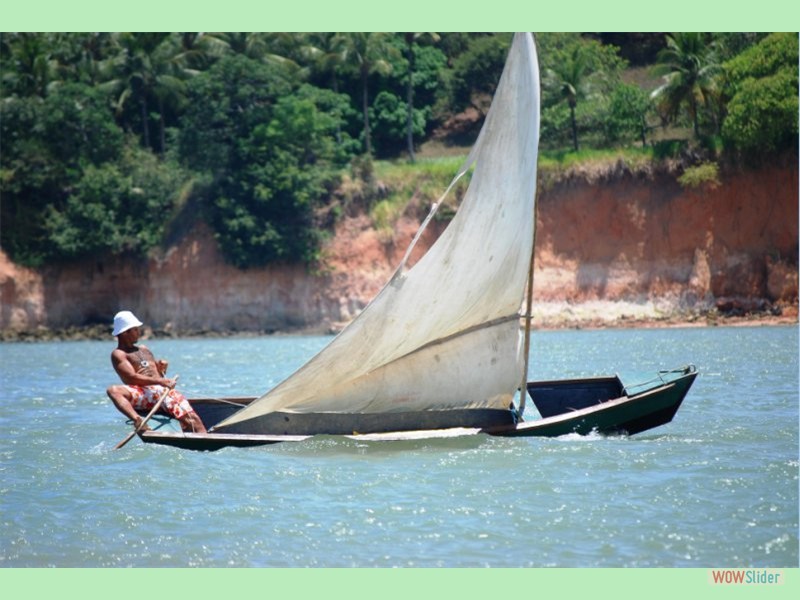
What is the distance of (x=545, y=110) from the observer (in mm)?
55531

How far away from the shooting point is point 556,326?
5288 cm

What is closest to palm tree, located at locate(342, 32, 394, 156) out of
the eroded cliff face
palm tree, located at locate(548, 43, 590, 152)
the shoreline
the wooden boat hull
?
the eroded cliff face

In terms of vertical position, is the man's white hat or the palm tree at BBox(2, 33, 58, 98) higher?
the palm tree at BBox(2, 33, 58, 98)

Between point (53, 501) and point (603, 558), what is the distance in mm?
6390

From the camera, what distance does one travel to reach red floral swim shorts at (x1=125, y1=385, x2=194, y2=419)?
1694 cm

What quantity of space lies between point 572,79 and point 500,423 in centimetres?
3842

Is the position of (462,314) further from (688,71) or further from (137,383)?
(688,71)

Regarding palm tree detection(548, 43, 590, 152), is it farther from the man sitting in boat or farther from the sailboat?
the man sitting in boat

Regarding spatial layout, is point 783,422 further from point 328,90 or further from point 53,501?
point 328,90

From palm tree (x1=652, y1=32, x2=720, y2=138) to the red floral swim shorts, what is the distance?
37705 mm

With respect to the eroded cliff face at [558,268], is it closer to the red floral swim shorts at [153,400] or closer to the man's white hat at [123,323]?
the red floral swim shorts at [153,400]

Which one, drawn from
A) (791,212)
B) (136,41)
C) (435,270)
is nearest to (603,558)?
(435,270)

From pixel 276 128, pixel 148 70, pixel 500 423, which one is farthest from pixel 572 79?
pixel 500 423

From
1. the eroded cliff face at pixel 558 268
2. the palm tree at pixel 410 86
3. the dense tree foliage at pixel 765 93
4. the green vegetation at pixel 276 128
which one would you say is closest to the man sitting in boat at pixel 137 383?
the dense tree foliage at pixel 765 93
